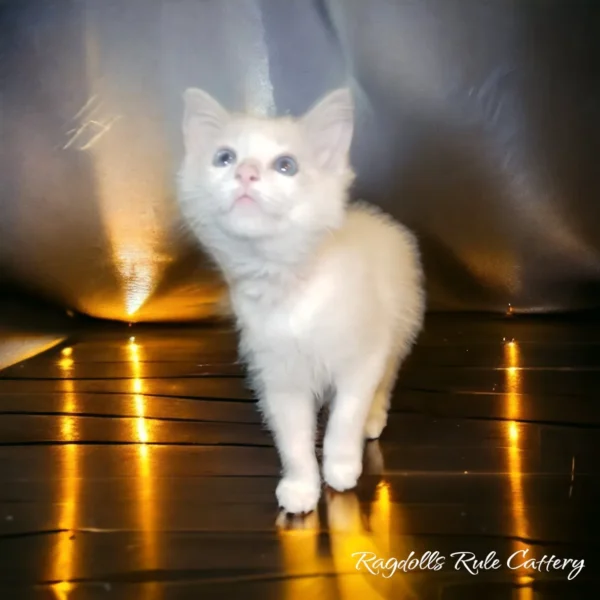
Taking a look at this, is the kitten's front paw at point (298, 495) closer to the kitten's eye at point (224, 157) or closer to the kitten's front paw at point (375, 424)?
the kitten's front paw at point (375, 424)

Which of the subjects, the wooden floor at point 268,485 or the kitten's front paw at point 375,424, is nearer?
the wooden floor at point 268,485

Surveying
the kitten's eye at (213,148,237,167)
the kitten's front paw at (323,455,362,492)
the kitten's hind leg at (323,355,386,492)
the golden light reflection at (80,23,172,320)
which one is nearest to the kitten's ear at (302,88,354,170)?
the kitten's eye at (213,148,237,167)

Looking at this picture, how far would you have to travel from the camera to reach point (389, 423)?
3.83 ft

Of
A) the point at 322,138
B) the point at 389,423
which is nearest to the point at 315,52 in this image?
the point at 322,138

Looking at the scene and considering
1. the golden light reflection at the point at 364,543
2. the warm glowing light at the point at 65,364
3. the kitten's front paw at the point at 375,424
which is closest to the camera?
the golden light reflection at the point at 364,543

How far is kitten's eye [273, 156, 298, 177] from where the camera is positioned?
86 centimetres

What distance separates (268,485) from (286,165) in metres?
0.42

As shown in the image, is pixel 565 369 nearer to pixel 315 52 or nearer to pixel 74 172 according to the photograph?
pixel 315 52

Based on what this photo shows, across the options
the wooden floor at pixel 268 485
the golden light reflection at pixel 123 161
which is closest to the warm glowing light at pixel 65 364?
the wooden floor at pixel 268 485

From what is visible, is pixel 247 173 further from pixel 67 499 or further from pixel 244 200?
pixel 67 499

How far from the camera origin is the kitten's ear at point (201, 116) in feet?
3.01

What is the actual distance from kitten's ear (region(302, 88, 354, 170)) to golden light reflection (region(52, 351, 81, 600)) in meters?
0.54

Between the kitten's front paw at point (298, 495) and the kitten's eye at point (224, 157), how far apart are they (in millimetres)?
408

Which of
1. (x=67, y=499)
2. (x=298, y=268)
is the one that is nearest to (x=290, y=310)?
(x=298, y=268)
